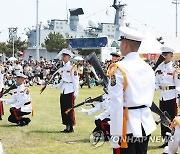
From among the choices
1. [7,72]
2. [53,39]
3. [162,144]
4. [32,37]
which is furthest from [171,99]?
[32,37]

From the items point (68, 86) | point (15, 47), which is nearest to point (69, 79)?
point (68, 86)

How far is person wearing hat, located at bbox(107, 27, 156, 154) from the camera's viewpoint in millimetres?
3977

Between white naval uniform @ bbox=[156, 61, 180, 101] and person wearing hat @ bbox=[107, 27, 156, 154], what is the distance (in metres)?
3.20

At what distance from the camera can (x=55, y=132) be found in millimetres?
9078

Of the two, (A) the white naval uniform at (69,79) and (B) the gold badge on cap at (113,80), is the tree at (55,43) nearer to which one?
(A) the white naval uniform at (69,79)

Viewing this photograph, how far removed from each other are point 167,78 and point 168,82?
0.08 metres

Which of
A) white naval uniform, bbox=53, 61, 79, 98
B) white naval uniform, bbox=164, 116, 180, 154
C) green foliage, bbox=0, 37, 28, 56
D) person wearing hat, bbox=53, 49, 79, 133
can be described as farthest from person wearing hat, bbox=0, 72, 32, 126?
green foliage, bbox=0, 37, 28, 56

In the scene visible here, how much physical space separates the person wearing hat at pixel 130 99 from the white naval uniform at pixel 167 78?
3.20m

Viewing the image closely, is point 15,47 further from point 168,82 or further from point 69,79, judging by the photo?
point 168,82

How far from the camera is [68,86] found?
9.01 meters

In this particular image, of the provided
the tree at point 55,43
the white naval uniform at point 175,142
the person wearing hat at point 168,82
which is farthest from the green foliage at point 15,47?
the white naval uniform at point 175,142

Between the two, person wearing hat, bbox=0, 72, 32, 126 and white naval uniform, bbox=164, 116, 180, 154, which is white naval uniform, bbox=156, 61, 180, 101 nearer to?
white naval uniform, bbox=164, 116, 180, 154

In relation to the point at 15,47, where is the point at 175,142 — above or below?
above

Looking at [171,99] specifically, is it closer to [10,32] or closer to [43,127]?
[43,127]
